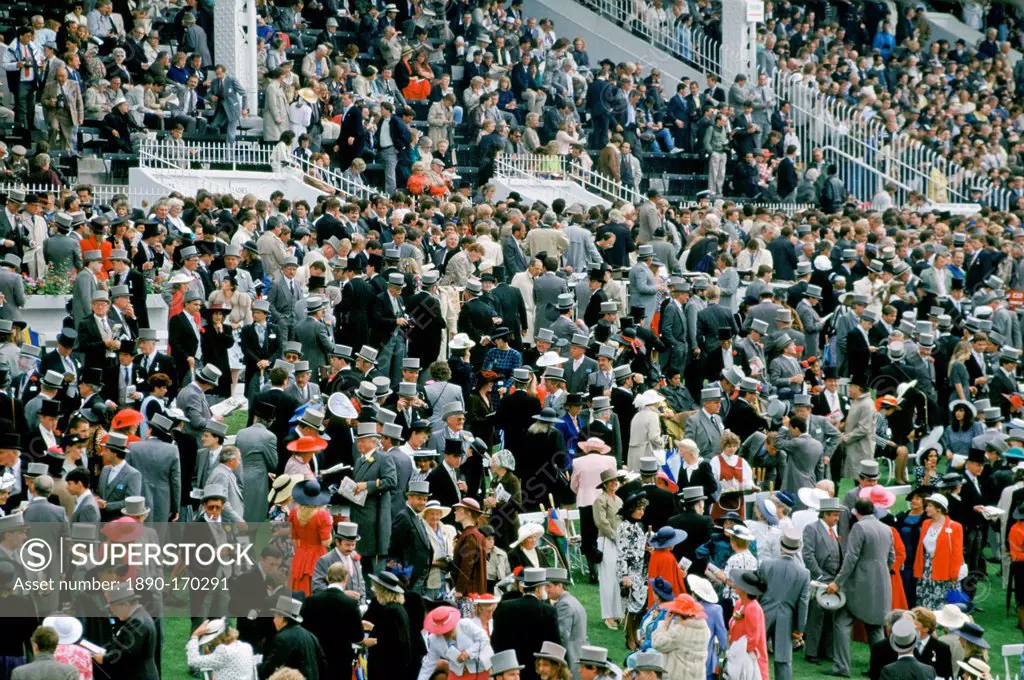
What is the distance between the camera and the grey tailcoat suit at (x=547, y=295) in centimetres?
2095

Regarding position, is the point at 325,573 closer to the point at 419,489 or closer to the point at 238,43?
the point at 419,489

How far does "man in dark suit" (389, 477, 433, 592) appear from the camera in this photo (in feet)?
46.2

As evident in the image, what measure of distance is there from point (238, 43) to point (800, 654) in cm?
1696

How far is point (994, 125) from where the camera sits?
1521 inches

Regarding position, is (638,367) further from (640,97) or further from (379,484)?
(640,97)

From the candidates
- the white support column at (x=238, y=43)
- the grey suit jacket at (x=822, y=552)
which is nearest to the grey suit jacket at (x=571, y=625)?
the grey suit jacket at (x=822, y=552)

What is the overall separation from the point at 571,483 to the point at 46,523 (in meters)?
4.83

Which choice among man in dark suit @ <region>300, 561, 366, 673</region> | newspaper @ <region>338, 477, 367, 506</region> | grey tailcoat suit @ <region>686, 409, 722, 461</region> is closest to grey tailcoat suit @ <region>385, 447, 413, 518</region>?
newspaper @ <region>338, 477, 367, 506</region>

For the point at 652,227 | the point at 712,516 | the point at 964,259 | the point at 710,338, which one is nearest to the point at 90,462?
the point at 712,516

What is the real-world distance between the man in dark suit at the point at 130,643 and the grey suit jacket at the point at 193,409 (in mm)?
3679

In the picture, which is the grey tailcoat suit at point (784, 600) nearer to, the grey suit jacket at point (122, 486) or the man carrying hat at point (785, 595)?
the man carrying hat at point (785, 595)

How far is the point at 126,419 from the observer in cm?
1502

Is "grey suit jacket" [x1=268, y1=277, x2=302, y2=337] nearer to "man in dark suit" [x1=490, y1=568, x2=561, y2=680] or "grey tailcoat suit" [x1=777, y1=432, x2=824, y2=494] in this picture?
"grey tailcoat suit" [x1=777, y1=432, x2=824, y2=494]

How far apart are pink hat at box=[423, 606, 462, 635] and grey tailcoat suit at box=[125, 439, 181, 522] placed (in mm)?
2900
